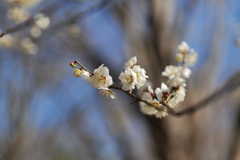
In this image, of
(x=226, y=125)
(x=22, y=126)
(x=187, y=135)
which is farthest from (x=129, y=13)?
(x=22, y=126)

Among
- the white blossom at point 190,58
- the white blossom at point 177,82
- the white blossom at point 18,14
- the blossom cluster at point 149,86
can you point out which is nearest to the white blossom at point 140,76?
the blossom cluster at point 149,86

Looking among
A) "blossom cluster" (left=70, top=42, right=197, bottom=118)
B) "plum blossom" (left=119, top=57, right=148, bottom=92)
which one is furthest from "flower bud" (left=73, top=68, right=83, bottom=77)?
"plum blossom" (left=119, top=57, right=148, bottom=92)

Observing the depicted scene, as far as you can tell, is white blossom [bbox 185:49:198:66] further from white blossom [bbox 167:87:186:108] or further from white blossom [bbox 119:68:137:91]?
white blossom [bbox 119:68:137:91]

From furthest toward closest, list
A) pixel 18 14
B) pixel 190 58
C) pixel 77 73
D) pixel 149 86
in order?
pixel 18 14
pixel 190 58
pixel 149 86
pixel 77 73

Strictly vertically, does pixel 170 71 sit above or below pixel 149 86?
above

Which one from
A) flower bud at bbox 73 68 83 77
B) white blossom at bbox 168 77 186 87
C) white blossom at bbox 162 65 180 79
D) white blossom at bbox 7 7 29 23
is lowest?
flower bud at bbox 73 68 83 77

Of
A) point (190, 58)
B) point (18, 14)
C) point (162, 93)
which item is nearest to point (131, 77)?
point (162, 93)

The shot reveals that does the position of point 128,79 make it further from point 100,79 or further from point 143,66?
point 143,66

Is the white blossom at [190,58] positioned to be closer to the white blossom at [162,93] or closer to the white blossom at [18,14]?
the white blossom at [162,93]
